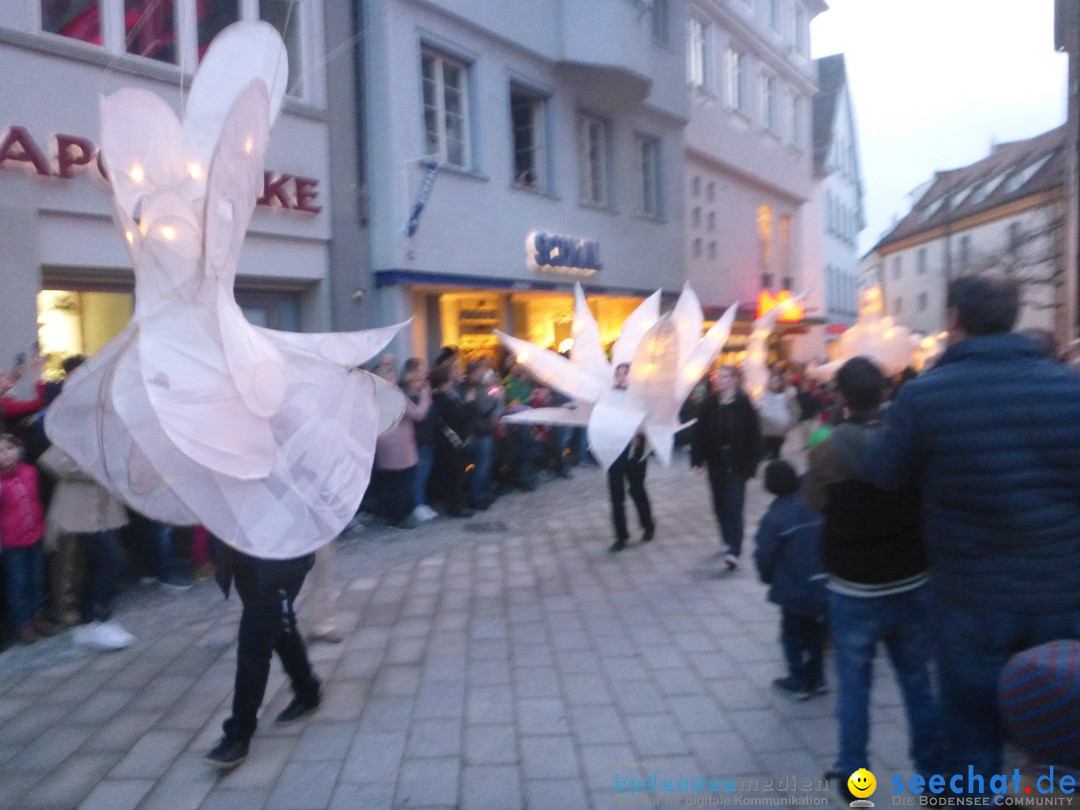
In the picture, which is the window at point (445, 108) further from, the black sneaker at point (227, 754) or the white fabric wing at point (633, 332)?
the black sneaker at point (227, 754)

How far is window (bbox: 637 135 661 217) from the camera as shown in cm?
1808

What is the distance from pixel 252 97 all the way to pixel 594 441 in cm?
386

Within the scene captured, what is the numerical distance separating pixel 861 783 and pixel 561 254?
1205cm

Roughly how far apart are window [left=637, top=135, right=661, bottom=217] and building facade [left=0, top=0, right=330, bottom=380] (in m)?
8.60

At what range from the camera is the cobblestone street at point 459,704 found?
3924 millimetres

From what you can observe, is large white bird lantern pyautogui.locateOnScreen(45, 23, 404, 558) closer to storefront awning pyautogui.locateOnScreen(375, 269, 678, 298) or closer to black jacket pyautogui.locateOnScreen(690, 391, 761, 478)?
black jacket pyautogui.locateOnScreen(690, 391, 761, 478)

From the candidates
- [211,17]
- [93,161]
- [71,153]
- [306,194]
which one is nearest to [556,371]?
[306,194]

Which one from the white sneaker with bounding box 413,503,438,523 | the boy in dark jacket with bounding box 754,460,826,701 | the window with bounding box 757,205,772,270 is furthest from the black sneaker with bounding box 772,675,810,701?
the window with bounding box 757,205,772,270

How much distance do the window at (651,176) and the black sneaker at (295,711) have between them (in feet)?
48.7

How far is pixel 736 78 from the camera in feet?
74.5

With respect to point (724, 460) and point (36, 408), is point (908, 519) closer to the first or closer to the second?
point (724, 460)

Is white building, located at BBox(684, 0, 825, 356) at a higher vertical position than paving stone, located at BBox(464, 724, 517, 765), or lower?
higher

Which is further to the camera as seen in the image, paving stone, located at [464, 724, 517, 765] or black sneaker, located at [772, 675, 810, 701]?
black sneaker, located at [772, 675, 810, 701]

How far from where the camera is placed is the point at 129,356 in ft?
12.5
